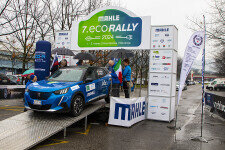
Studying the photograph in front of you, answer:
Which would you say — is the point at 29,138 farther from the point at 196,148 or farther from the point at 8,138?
the point at 196,148

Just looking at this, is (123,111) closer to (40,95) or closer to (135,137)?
(135,137)

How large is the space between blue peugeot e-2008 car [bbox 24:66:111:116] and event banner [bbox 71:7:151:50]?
66.2 inches

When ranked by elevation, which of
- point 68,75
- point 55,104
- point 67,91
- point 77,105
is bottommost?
point 77,105

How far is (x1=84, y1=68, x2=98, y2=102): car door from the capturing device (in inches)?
284

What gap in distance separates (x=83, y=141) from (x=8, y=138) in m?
1.94

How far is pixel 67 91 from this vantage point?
6289mm

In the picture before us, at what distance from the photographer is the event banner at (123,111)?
708 centimetres

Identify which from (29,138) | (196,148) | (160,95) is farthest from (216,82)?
(29,138)

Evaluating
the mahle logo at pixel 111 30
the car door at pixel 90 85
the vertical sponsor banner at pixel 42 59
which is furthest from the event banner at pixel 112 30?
the car door at pixel 90 85

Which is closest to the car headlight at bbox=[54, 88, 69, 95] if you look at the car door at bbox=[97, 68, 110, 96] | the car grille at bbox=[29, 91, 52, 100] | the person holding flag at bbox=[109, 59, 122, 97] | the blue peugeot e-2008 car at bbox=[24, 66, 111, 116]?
the blue peugeot e-2008 car at bbox=[24, 66, 111, 116]

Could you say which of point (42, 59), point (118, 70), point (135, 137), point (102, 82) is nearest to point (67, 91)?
point (102, 82)

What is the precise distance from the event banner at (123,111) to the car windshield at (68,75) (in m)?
1.55

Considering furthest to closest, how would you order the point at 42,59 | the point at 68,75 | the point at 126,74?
1. the point at 42,59
2. the point at 126,74
3. the point at 68,75

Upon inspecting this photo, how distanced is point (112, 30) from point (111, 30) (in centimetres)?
5
